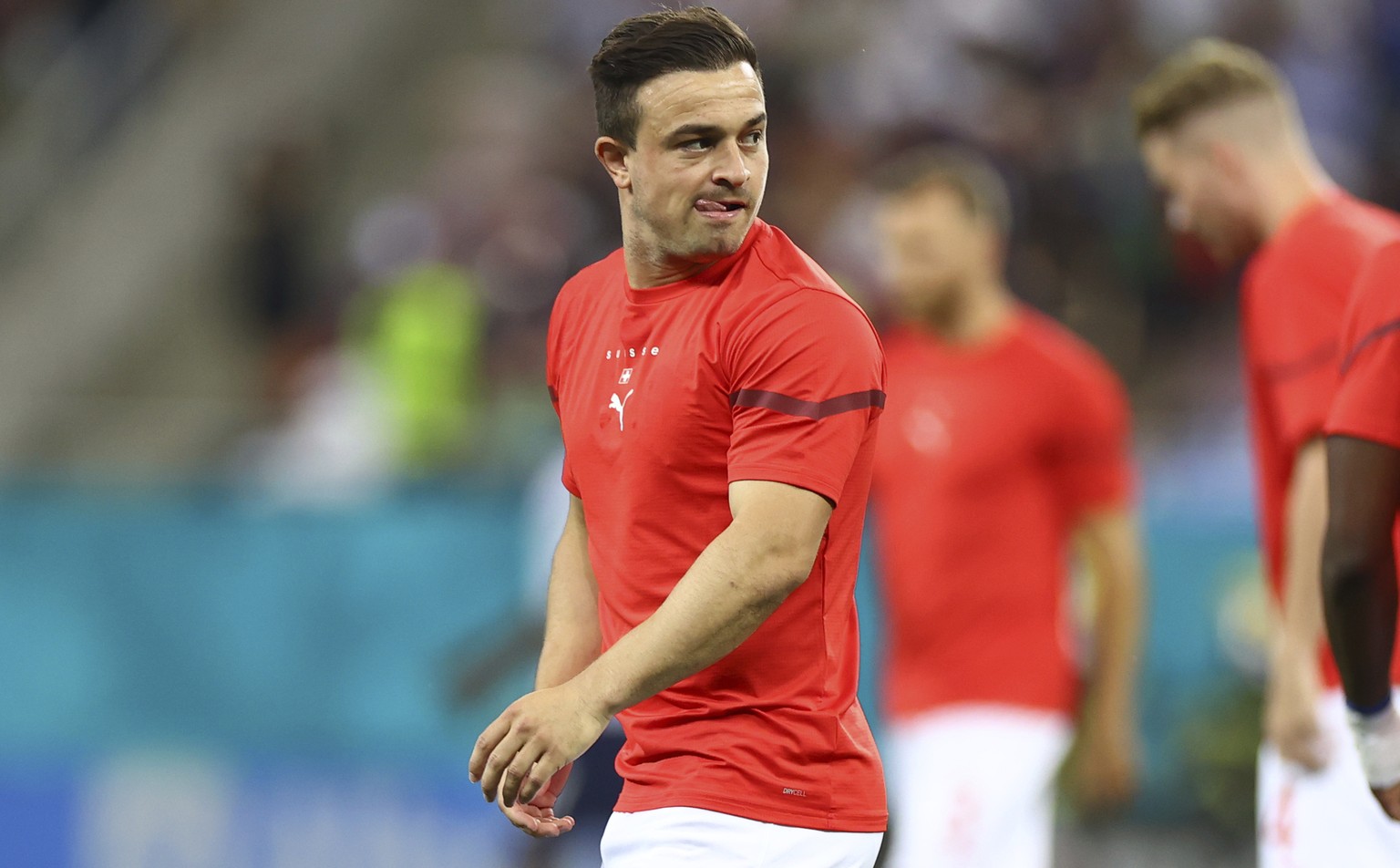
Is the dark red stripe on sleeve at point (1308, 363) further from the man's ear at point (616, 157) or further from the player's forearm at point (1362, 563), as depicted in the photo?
the man's ear at point (616, 157)

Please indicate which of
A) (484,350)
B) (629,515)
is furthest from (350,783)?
(629,515)

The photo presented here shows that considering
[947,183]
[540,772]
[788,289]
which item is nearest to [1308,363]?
[788,289]

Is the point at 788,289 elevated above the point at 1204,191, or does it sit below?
above

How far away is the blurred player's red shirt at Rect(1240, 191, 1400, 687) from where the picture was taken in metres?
4.88

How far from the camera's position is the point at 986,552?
685cm

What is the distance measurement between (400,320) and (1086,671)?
19.7 ft

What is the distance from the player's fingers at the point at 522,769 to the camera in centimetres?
335

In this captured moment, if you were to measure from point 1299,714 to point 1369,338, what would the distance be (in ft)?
4.56

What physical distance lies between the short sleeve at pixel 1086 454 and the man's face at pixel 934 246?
586 millimetres

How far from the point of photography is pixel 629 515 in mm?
3764

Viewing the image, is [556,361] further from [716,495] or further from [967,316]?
[967,316]

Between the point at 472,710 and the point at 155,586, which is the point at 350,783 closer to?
the point at 472,710

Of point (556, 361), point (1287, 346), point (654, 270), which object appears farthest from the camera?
point (1287, 346)

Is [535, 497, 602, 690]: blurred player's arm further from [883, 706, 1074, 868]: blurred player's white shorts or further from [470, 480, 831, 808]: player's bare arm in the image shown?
[883, 706, 1074, 868]: blurred player's white shorts
